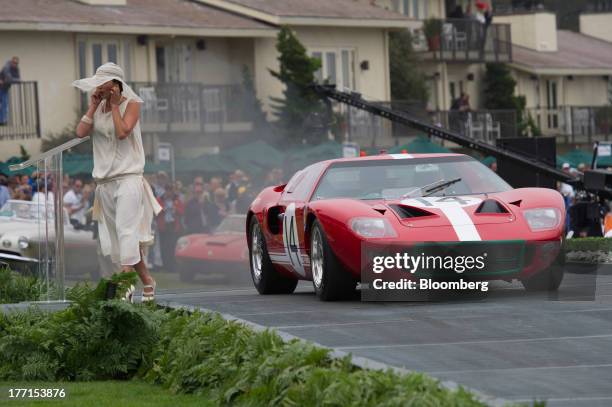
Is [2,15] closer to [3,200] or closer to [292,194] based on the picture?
[3,200]

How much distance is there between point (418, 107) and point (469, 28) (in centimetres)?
783

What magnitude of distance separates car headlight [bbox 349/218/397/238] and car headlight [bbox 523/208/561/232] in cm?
113

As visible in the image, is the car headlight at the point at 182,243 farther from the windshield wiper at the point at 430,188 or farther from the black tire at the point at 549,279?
the black tire at the point at 549,279

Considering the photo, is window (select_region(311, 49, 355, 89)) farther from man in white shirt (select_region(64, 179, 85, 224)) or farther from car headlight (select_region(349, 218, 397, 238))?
car headlight (select_region(349, 218, 397, 238))

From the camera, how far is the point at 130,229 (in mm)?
12008

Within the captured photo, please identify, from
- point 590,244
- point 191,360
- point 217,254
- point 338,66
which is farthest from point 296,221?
point 338,66

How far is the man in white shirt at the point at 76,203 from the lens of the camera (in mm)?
27573

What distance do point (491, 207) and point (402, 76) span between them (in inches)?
1543

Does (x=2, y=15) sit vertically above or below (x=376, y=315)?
above

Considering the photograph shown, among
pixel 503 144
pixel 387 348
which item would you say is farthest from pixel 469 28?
pixel 387 348

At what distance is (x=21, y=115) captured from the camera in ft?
118

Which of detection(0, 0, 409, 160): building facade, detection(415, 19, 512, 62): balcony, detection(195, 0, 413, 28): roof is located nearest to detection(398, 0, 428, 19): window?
detection(415, 19, 512, 62): balcony

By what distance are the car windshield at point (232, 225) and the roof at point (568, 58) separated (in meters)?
35.4

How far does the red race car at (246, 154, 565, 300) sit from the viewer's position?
39.2 feet
